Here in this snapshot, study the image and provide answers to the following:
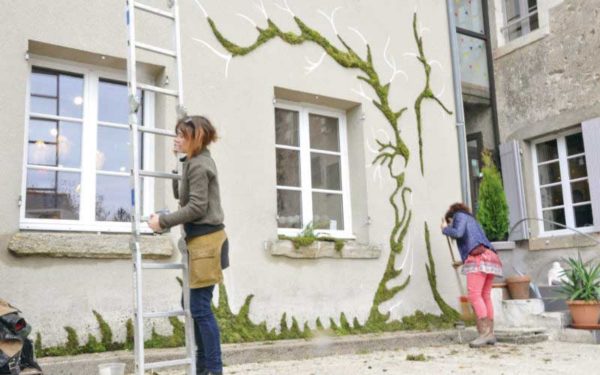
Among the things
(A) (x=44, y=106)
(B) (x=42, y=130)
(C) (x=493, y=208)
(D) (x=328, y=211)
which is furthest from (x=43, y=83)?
(C) (x=493, y=208)

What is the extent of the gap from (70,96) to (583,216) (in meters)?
7.34

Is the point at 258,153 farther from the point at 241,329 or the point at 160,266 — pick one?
the point at 160,266

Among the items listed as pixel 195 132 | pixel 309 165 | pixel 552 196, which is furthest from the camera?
pixel 552 196

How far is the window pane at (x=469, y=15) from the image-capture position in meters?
9.96

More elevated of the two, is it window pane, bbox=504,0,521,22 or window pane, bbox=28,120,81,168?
window pane, bbox=504,0,521,22

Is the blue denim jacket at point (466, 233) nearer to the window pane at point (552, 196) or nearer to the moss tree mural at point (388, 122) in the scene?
the moss tree mural at point (388, 122)

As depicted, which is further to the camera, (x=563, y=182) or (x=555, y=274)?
(x=563, y=182)

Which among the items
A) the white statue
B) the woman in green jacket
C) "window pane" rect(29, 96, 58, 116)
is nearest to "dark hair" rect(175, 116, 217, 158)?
the woman in green jacket

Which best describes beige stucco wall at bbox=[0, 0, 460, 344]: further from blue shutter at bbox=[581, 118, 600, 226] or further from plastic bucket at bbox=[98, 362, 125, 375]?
blue shutter at bbox=[581, 118, 600, 226]

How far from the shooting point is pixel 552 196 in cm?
926

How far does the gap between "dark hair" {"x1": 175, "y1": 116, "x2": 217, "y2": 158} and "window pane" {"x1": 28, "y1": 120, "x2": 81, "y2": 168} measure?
1.73 m

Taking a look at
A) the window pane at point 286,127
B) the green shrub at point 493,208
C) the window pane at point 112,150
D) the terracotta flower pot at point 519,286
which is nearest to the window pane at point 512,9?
the green shrub at point 493,208

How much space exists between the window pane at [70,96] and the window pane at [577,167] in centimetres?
719

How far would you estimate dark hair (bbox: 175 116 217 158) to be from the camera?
351cm
